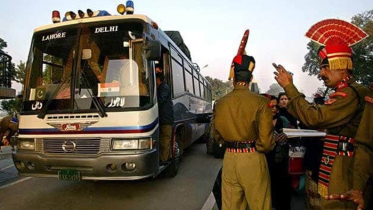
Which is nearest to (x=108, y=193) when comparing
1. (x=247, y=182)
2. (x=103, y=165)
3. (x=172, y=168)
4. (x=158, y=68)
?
(x=103, y=165)

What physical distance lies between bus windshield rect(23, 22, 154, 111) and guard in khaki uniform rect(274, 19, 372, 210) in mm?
2566

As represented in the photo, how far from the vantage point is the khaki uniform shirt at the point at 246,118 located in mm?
2760

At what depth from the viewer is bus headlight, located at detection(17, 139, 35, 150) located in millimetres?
4629

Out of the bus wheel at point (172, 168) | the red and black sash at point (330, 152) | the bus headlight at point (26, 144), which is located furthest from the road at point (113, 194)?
the red and black sash at point (330, 152)

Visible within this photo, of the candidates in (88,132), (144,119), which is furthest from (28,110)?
(144,119)

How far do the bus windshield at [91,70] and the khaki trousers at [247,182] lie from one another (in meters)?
1.99

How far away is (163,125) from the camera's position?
5488mm

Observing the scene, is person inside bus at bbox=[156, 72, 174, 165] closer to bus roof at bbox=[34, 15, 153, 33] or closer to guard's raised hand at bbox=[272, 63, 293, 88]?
bus roof at bbox=[34, 15, 153, 33]

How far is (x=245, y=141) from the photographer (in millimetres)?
2850

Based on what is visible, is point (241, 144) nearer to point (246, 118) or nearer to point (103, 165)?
point (246, 118)

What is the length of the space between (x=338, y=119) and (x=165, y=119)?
11.7 feet

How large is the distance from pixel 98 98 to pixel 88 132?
0.51 meters

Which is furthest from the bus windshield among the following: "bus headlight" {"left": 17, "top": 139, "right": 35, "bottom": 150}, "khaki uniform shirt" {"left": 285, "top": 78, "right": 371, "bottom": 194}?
"khaki uniform shirt" {"left": 285, "top": 78, "right": 371, "bottom": 194}

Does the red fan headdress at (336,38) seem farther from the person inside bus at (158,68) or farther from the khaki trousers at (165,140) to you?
the person inside bus at (158,68)
